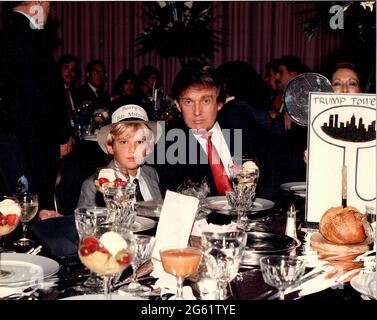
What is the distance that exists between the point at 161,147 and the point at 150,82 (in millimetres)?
5481

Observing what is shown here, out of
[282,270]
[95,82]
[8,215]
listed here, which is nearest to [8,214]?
[8,215]

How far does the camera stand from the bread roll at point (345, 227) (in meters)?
1.92

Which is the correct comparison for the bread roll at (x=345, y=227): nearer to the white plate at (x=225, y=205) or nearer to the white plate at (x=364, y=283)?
the white plate at (x=364, y=283)

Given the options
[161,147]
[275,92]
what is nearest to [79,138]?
[275,92]

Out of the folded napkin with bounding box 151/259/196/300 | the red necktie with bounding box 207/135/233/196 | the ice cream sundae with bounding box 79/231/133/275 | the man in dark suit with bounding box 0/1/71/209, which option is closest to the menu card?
the folded napkin with bounding box 151/259/196/300

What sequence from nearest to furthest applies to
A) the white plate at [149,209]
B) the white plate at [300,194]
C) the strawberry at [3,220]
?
1. the strawberry at [3,220]
2. the white plate at [149,209]
3. the white plate at [300,194]

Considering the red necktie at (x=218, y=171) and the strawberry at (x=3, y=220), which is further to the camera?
the red necktie at (x=218, y=171)

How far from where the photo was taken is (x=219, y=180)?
10.1 ft

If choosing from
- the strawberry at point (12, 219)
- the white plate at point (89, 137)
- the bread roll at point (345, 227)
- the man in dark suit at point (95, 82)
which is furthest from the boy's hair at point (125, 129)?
the man in dark suit at point (95, 82)

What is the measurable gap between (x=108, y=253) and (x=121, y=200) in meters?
0.58

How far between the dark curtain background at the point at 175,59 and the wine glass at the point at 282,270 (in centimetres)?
844

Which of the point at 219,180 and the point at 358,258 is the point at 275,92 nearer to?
the point at 219,180

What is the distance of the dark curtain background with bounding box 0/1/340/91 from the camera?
380 inches
